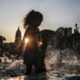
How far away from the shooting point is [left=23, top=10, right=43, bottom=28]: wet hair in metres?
6.81

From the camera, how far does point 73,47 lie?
40625 millimetres

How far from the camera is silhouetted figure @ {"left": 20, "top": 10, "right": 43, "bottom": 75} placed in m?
6.44

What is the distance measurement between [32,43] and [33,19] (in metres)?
0.77

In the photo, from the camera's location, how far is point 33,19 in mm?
6871

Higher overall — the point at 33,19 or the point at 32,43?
the point at 33,19

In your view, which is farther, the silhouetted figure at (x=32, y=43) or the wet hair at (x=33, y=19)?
the wet hair at (x=33, y=19)

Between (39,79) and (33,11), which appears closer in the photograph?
(39,79)

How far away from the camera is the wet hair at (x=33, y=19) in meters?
6.81

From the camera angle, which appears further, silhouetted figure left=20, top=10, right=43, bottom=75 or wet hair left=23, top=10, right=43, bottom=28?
wet hair left=23, top=10, right=43, bottom=28

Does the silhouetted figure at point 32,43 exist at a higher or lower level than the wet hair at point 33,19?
lower

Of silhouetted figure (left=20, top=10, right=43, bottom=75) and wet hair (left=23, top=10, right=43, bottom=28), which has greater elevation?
wet hair (left=23, top=10, right=43, bottom=28)

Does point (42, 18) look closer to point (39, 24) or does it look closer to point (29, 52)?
point (39, 24)

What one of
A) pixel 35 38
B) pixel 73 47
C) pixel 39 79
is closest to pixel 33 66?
pixel 35 38

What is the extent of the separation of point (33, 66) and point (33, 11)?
163cm
